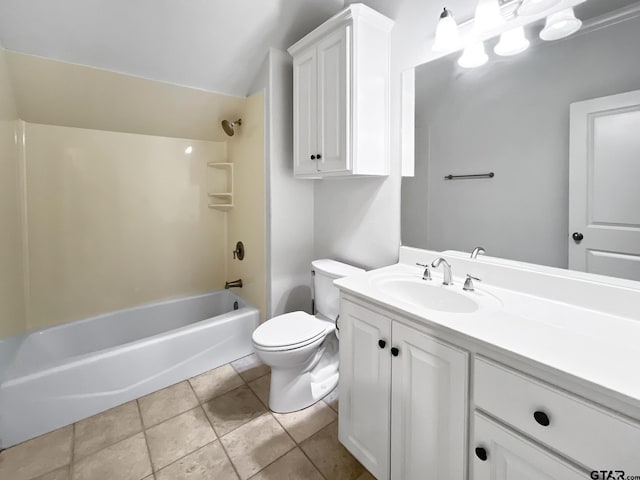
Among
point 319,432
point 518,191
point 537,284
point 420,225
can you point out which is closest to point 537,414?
point 537,284

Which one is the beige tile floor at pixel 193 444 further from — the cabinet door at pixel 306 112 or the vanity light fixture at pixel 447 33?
the vanity light fixture at pixel 447 33

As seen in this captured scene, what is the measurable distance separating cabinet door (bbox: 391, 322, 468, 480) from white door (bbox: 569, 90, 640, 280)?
675mm

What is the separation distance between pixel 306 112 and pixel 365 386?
5.17 ft

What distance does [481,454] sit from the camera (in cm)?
82

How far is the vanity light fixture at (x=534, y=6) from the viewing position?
1.05 metres

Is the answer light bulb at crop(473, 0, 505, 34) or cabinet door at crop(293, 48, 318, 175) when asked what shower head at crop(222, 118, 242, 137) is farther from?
light bulb at crop(473, 0, 505, 34)

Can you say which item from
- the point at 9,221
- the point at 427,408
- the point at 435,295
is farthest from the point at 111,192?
Answer: the point at 427,408

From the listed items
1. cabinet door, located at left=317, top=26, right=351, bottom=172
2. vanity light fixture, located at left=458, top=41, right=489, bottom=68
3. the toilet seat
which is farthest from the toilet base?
vanity light fixture, located at left=458, top=41, right=489, bottom=68

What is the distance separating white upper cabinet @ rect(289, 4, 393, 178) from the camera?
1.52 m

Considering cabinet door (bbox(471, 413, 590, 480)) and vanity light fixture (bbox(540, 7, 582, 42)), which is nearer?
cabinet door (bbox(471, 413, 590, 480))

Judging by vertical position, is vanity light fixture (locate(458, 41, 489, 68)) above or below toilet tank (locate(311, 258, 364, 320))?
above

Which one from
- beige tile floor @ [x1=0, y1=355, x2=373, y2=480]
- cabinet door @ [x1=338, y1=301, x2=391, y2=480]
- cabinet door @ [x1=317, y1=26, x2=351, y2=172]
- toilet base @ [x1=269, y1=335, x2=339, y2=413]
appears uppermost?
cabinet door @ [x1=317, y1=26, x2=351, y2=172]

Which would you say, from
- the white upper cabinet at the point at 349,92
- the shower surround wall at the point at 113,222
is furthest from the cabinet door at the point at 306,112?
the shower surround wall at the point at 113,222

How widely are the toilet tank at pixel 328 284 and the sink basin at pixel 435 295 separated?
0.38 m
